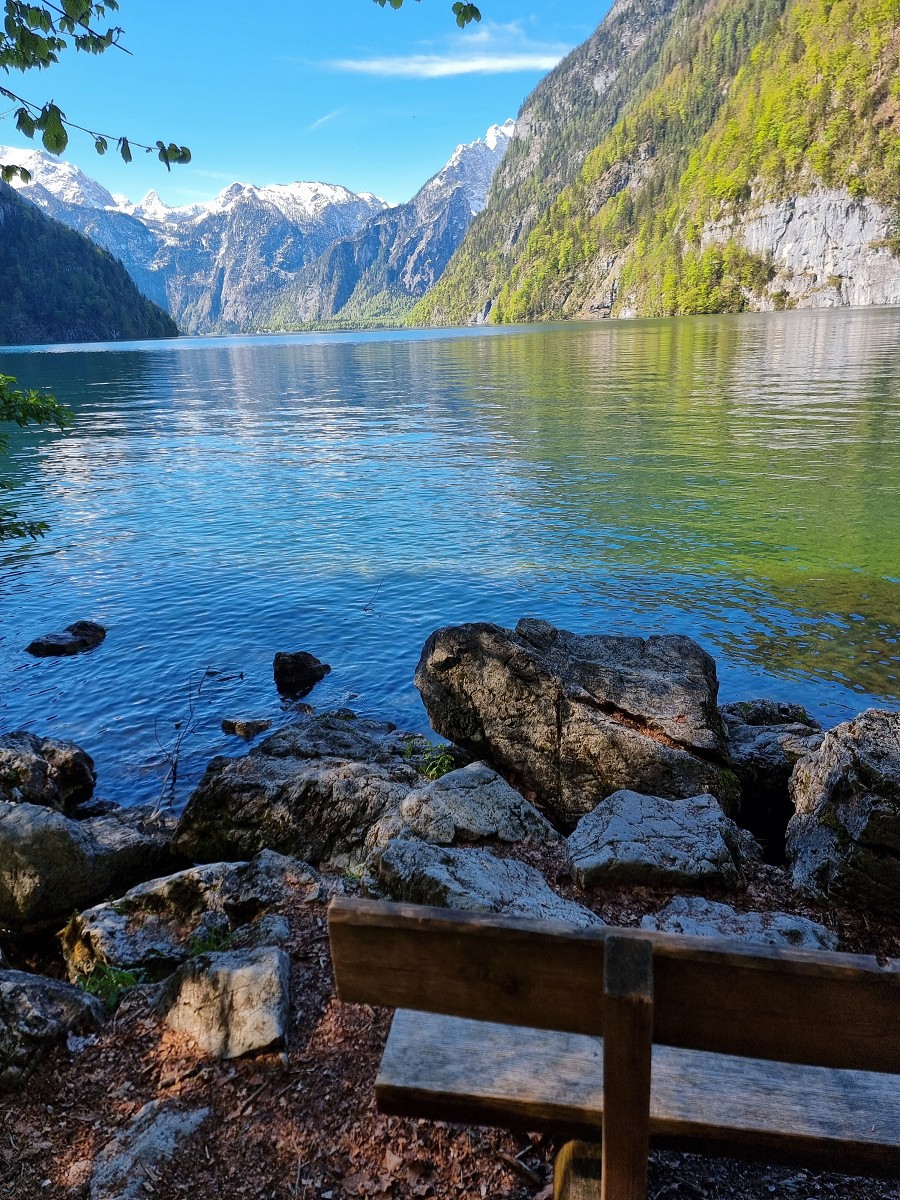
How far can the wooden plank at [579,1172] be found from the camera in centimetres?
331

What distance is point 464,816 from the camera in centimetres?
777

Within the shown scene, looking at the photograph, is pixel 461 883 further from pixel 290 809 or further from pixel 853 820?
pixel 853 820

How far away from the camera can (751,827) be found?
9.34 m

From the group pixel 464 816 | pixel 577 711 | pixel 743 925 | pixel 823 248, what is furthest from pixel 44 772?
pixel 823 248

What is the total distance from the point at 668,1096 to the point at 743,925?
116 inches

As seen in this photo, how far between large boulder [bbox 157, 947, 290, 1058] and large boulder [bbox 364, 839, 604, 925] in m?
1.11

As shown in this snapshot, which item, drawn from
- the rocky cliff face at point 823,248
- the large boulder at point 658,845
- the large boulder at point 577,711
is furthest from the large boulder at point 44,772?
the rocky cliff face at point 823,248

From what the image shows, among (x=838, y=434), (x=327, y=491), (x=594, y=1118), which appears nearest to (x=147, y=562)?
(x=327, y=491)

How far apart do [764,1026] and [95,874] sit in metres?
7.37

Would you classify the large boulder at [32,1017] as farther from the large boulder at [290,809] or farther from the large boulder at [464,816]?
the large boulder at [290,809]

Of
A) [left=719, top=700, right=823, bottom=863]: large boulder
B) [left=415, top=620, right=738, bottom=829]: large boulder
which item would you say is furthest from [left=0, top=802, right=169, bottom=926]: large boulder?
[left=719, top=700, right=823, bottom=863]: large boulder

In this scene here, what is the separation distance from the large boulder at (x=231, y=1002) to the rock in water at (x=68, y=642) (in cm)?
1271

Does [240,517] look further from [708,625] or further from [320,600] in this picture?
[708,625]

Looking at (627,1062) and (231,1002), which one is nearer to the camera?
(627,1062)
